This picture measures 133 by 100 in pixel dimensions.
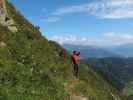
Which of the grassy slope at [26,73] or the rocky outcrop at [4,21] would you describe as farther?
the rocky outcrop at [4,21]

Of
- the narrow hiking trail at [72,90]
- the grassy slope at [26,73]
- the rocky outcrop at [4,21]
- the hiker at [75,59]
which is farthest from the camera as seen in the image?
the rocky outcrop at [4,21]

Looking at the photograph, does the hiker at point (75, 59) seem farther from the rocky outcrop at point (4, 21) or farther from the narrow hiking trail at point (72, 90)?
the rocky outcrop at point (4, 21)

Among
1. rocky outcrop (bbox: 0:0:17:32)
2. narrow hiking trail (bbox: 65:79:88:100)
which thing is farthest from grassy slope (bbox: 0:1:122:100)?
rocky outcrop (bbox: 0:0:17:32)

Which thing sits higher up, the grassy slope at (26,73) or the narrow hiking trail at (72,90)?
the grassy slope at (26,73)

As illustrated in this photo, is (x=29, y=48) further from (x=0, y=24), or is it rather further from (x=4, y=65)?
(x=4, y=65)

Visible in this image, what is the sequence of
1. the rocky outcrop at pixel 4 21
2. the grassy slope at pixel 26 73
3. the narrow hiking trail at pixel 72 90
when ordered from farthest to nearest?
the rocky outcrop at pixel 4 21
the narrow hiking trail at pixel 72 90
the grassy slope at pixel 26 73

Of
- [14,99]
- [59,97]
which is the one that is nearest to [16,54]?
[59,97]

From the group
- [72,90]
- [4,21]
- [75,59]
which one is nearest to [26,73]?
[72,90]

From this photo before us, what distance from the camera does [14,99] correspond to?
1488 cm

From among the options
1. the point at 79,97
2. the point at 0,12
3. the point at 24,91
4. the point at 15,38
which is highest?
the point at 0,12

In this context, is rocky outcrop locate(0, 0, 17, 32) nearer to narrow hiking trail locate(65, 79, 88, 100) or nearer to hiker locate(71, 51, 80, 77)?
hiker locate(71, 51, 80, 77)

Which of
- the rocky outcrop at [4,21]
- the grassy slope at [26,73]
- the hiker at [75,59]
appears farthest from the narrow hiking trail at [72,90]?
the rocky outcrop at [4,21]

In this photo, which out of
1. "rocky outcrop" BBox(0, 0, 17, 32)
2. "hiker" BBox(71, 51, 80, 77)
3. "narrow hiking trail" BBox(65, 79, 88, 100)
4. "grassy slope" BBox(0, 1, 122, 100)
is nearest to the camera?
"grassy slope" BBox(0, 1, 122, 100)

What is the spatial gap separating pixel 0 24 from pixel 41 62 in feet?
18.4
